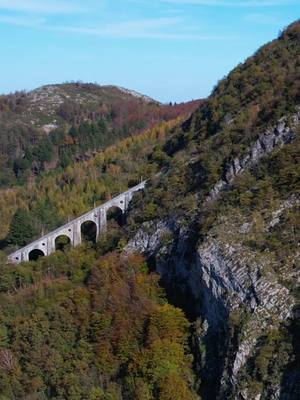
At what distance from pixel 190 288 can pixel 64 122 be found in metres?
87.0

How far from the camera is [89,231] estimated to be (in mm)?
55594

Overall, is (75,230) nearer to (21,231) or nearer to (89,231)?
(89,231)

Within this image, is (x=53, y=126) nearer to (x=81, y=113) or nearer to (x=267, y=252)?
(x=81, y=113)

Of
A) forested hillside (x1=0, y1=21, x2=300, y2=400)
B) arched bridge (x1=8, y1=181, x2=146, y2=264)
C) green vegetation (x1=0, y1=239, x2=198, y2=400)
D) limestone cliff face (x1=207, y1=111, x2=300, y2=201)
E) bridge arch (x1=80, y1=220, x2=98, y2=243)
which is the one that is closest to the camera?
forested hillside (x1=0, y1=21, x2=300, y2=400)

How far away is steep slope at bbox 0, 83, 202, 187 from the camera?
96.1 m

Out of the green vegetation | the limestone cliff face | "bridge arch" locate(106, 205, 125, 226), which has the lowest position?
the green vegetation

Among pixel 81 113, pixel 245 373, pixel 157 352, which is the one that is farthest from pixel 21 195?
pixel 81 113

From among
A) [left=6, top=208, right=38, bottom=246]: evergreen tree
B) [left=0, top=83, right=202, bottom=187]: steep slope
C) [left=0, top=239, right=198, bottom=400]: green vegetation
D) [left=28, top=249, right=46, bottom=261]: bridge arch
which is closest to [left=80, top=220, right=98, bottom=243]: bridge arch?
[left=28, top=249, right=46, bottom=261]: bridge arch

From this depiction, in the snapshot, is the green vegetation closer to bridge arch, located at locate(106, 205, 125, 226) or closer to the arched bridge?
the arched bridge

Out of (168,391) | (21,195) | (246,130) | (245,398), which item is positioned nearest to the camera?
(245,398)

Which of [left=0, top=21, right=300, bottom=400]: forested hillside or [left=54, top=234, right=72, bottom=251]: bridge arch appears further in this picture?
[left=54, top=234, right=72, bottom=251]: bridge arch

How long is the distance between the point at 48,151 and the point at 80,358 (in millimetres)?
63200

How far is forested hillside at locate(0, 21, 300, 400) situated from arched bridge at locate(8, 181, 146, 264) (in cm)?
290

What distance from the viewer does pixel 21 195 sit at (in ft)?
233
